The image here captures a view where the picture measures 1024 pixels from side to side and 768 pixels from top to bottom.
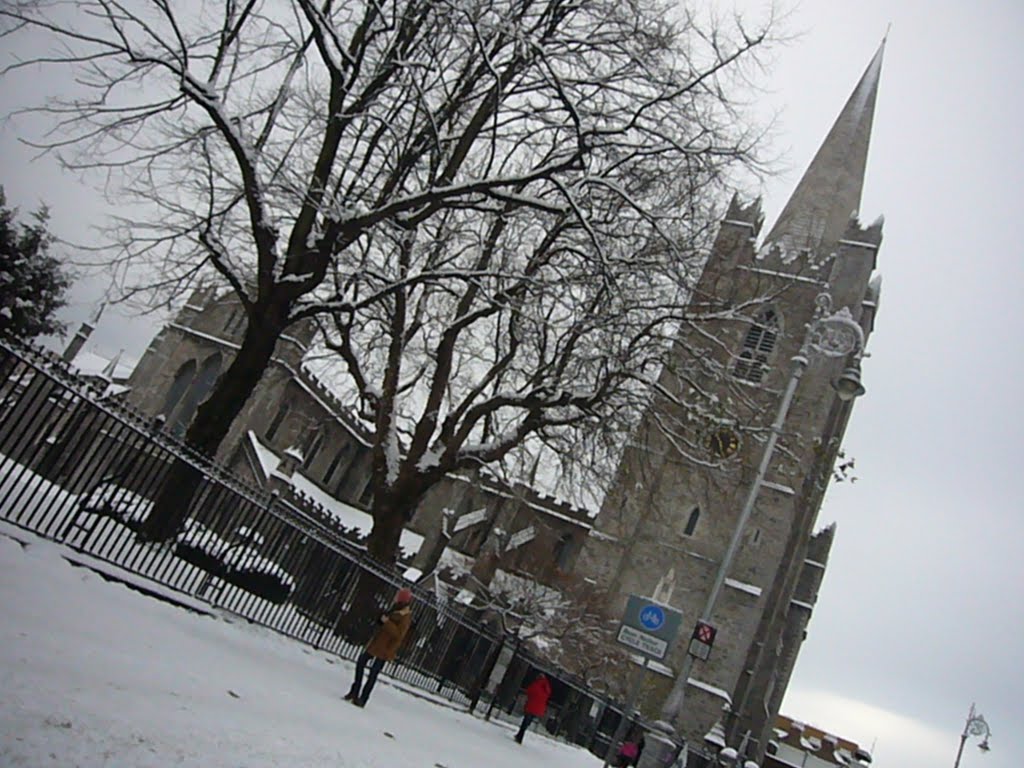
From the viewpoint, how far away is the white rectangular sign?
394 inches

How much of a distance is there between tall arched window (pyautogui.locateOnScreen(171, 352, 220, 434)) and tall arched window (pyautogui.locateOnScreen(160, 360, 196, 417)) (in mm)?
387

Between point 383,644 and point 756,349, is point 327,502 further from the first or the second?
point 383,644

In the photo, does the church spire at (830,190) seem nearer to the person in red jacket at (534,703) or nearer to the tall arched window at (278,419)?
the tall arched window at (278,419)

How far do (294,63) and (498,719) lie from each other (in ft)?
45.3

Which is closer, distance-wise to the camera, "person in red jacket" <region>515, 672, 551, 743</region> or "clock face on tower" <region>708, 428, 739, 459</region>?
"person in red jacket" <region>515, 672, 551, 743</region>

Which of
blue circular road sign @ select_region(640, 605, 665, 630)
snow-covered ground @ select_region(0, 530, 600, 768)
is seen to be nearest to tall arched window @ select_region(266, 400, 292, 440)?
snow-covered ground @ select_region(0, 530, 600, 768)

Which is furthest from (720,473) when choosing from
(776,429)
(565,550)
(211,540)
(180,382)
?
(180,382)

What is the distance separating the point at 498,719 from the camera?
16.0 m

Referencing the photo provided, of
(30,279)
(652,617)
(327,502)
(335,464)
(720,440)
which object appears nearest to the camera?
(652,617)

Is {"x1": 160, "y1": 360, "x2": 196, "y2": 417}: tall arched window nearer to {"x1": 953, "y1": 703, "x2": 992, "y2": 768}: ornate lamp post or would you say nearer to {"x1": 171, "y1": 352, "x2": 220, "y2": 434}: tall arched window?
{"x1": 171, "y1": 352, "x2": 220, "y2": 434}: tall arched window

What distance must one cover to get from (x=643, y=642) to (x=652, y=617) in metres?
0.37

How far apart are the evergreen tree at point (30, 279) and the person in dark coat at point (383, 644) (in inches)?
809

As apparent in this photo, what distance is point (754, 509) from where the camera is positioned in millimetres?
32969

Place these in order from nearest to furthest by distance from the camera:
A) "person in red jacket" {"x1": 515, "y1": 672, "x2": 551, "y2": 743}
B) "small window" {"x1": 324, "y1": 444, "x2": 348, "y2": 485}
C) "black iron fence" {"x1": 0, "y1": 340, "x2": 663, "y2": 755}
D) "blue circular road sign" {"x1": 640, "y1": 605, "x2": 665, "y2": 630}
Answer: "black iron fence" {"x1": 0, "y1": 340, "x2": 663, "y2": 755}, "blue circular road sign" {"x1": 640, "y1": 605, "x2": 665, "y2": 630}, "person in red jacket" {"x1": 515, "y1": 672, "x2": 551, "y2": 743}, "small window" {"x1": 324, "y1": 444, "x2": 348, "y2": 485}
